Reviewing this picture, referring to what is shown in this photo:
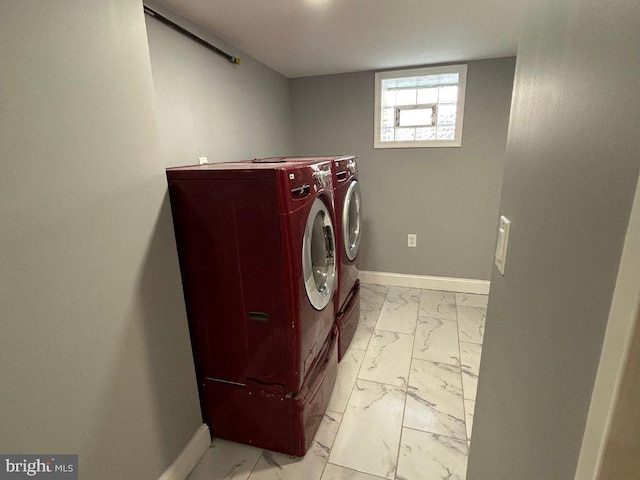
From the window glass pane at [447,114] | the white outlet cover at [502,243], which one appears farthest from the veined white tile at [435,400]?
the window glass pane at [447,114]

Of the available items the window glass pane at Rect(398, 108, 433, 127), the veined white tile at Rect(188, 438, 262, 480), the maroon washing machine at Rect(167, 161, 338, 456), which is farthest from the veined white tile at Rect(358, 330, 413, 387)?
the window glass pane at Rect(398, 108, 433, 127)

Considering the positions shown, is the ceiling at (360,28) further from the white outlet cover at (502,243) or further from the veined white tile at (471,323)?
the veined white tile at (471,323)

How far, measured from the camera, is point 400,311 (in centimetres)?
277

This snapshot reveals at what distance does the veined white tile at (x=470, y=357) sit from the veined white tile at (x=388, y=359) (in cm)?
35

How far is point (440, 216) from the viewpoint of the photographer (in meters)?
3.00

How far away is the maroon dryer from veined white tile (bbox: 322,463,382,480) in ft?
2.36

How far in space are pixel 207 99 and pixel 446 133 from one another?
2.05 meters

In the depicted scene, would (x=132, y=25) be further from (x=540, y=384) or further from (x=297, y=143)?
(x=297, y=143)

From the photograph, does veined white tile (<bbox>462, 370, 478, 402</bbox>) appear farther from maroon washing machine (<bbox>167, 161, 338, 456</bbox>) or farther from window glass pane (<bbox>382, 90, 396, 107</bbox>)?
window glass pane (<bbox>382, 90, 396, 107</bbox>)

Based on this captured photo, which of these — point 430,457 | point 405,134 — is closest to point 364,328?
point 430,457

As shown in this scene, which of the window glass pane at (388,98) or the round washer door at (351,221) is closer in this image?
the round washer door at (351,221)

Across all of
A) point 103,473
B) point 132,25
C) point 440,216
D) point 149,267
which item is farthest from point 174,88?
point 440,216

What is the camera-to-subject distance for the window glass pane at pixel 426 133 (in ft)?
9.43

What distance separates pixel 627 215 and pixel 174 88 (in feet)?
6.21
